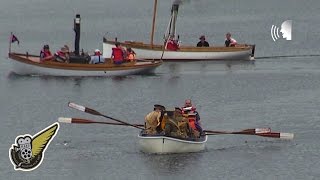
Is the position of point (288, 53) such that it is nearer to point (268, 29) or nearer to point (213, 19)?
point (268, 29)

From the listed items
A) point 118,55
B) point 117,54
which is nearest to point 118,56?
point 118,55

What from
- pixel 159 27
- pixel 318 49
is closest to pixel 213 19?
pixel 159 27

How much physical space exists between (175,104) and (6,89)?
1170 cm

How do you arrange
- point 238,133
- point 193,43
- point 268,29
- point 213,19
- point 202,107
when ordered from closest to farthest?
1. point 238,133
2. point 202,107
3. point 193,43
4. point 268,29
5. point 213,19

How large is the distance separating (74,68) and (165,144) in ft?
77.5

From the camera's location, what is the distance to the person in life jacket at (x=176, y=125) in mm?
44281

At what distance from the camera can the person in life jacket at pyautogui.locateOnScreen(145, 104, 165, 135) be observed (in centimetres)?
4388

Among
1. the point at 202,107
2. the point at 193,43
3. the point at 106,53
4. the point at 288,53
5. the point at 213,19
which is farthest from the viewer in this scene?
the point at 213,19

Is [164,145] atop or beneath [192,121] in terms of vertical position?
beneath

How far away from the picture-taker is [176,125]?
44375mm

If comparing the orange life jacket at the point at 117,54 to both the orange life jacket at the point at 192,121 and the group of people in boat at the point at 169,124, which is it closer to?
the orange life jacket at the point at 192,121

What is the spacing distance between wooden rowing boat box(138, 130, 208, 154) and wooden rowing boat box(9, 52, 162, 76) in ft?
74.3

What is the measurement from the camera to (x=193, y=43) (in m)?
92.6

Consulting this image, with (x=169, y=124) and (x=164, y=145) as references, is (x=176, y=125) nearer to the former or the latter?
(x=169, y=124)
